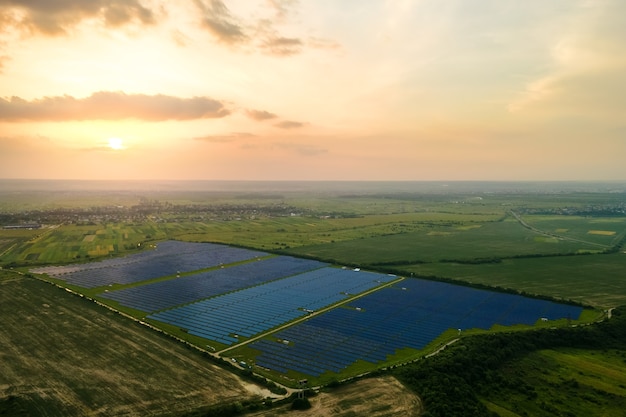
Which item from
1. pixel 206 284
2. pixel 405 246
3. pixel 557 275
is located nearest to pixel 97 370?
pixel 206 284

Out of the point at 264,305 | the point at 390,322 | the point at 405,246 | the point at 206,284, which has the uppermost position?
the point at 405,246

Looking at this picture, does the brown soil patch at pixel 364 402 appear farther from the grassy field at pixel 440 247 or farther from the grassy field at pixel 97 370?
the grassy field at pixel 440 247

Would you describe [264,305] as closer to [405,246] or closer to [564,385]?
[564,385]

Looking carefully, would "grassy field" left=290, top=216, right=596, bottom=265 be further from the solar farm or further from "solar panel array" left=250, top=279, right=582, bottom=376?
"solar panel array" left=250, top=279, right=582, bottom=376

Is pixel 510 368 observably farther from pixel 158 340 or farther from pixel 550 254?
pixel 550 254

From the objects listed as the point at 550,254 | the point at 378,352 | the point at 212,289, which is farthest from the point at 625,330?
the point at 212,289

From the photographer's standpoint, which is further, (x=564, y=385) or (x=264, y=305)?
(x=264, y=305)
